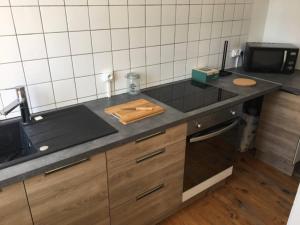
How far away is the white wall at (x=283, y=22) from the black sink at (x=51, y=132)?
213 centimetres

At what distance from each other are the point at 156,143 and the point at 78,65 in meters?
0.71

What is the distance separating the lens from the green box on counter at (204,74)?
2.19 metres

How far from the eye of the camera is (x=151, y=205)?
1.70 meters

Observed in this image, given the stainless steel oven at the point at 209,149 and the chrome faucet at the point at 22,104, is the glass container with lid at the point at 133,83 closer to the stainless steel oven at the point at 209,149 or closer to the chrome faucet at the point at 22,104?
the stainless steel oven at the point at 209,149

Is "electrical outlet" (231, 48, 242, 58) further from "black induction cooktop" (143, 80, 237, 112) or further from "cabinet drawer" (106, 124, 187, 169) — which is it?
"cabinet drawer" (106, 124, 187, 169)

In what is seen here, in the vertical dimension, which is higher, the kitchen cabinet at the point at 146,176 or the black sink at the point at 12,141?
the black sink at the point at 12,141

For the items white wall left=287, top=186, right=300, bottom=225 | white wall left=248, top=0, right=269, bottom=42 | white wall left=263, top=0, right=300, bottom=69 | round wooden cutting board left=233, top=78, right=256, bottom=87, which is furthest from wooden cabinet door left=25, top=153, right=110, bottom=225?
white wall left=263, top=0, right=300, bottom=69

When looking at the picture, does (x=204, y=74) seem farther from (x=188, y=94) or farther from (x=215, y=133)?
(x=215, y=133)

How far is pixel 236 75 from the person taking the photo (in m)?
2.41

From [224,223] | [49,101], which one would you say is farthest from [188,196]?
[49,101]

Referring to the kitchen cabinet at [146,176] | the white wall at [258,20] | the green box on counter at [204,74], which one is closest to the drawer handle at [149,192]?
the kitchen cabinet at [146,176]

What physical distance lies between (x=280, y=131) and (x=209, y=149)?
35.9 inches

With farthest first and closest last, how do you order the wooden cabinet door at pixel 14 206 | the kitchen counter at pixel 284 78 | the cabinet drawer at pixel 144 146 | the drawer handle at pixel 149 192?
the kitchen counter at pixel 284 78, the drawer handle at pixel 149 192, the cabinet drawer at pixel 144 146, the wooden cabinet door at pixel 14 206

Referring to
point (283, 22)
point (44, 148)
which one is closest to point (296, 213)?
point (44, 148)
